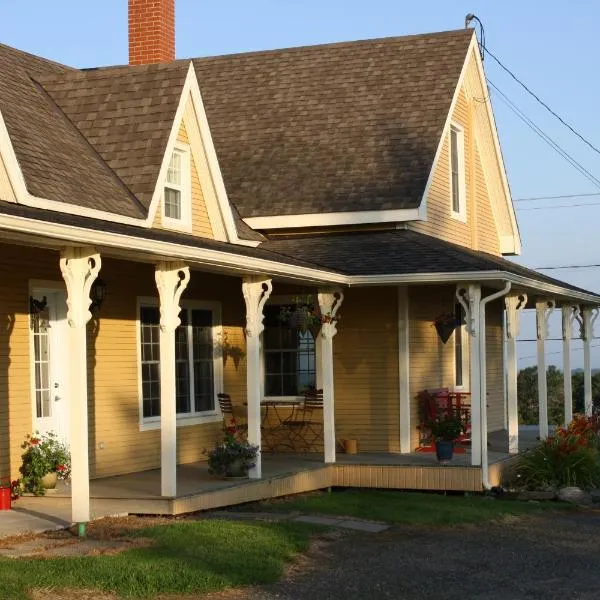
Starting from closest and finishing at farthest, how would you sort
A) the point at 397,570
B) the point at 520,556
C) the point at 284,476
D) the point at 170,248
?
the point at 397,570 → the point at 520,556 → the point at 170,248 → the point at 284,476

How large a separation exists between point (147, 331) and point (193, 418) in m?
1.90

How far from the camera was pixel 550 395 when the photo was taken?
130ft

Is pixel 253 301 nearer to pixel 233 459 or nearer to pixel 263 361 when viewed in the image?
pixel 233 459

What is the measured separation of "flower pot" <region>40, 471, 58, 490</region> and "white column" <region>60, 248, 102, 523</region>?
236 centimetres

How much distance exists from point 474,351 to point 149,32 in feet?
28.6

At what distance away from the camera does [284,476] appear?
1612cm

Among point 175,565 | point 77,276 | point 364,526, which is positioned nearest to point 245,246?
point 364,526

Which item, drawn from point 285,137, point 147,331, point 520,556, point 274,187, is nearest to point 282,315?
point 147,331

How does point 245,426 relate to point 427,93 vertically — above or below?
below

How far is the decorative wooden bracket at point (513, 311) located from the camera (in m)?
19.3

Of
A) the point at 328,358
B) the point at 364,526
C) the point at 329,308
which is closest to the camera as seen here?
the point at 364,526

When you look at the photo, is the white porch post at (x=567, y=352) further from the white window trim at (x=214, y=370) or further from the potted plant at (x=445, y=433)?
the white window trim at (x=214, y=370)

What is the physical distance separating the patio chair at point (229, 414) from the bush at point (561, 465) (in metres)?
4.26

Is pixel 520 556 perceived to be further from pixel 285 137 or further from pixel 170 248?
pixel 285 137
